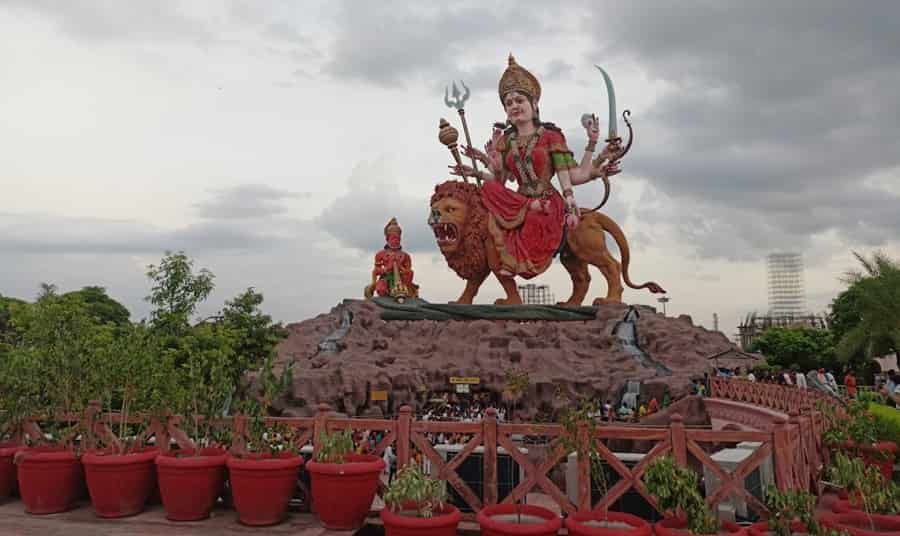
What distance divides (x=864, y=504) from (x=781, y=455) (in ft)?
1.83

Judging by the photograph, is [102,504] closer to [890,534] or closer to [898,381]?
[890,534]

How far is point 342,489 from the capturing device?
16.0ft

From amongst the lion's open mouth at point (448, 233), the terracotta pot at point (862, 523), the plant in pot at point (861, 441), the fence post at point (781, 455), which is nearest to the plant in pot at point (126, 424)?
the fence post at point (781, 455)

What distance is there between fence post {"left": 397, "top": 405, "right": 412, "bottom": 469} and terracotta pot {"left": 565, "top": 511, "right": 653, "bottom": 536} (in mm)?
1415

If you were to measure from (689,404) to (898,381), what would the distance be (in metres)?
7.18

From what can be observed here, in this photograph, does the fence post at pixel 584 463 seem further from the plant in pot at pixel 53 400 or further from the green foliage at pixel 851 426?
the plant in pot at pixel 53 400

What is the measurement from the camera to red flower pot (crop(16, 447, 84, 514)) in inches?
214

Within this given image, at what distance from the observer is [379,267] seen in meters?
21.0

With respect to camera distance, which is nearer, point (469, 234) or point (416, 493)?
point (416, 493)

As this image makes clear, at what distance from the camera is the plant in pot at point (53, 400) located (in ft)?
17.9

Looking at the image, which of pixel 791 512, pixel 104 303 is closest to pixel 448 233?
pixel 791 512

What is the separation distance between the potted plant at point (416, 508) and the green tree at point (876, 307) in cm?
2125

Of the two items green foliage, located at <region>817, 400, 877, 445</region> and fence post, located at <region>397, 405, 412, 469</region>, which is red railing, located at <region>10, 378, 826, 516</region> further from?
green foliage, located at <region>817, 400, 877, 445</region>

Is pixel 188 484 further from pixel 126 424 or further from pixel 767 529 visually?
pixel 767 529
